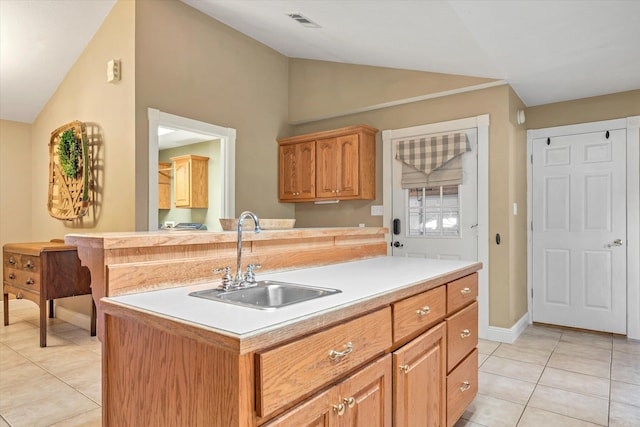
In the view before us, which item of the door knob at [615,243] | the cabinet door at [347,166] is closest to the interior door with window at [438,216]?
the cabinet door at [347,166]

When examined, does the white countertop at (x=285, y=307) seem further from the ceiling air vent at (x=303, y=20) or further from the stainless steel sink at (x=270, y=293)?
the ceiling air vent at (x=303, y=20)

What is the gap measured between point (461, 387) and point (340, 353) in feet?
4.04

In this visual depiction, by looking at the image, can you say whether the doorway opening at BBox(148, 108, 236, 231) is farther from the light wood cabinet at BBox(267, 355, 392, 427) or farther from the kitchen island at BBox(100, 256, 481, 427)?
the light wood cabinet at BBox(267, 355, 392, 427)

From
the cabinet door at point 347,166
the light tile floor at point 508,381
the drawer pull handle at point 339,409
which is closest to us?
the drawer pull handle at point 339,409

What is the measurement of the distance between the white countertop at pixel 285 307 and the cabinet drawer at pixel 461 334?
0.26 metres

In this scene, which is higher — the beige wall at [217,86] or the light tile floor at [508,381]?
the beige wall at [217,86]

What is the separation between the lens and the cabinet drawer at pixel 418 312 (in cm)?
147

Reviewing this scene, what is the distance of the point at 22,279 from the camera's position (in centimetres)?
366

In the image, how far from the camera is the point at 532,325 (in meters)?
4.18

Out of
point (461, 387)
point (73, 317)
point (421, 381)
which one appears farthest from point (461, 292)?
point (73, 317)

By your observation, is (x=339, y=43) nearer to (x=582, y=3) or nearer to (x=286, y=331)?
(x=582, y=3)

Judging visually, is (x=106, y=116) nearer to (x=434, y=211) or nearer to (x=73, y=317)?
(x=73, y=317)

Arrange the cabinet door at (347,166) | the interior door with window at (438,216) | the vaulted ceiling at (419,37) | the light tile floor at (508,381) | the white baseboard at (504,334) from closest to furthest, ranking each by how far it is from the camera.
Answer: the light tile floor at (508,381)
the vaulted ceiling at (419,37)
the white baseboard at (504,334)
the interior door with window at (438,216)
the cabinet door at (347,166)

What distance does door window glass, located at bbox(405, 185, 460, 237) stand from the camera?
3.92 m
